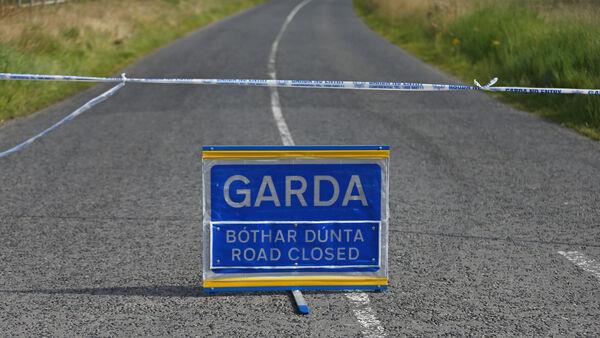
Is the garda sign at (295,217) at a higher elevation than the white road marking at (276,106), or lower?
higher

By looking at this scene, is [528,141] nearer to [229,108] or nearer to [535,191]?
[535,191]

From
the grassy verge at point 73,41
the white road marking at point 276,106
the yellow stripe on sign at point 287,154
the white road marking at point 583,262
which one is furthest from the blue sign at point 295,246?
the grassy verge at point 73,41

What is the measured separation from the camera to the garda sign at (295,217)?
226 inches

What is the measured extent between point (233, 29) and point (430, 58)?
11.9 m

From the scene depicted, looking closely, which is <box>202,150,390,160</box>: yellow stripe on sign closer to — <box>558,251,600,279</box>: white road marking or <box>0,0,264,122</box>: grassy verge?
<box>558,251,600,279</box>: white road marking

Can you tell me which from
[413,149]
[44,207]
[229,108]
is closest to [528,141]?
[413,149]

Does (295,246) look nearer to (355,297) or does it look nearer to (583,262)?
(355,297)

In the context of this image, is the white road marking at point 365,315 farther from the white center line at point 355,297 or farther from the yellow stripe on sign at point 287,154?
the yellow stripe on sign at point 287,154

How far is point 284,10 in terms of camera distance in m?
49.7

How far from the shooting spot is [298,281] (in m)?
5.80

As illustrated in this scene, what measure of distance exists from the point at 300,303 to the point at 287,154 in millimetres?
921

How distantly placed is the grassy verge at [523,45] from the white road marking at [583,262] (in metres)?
5.39

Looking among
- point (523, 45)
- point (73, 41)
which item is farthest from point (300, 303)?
point (73, 41)

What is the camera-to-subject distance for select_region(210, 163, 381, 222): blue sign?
576cm
